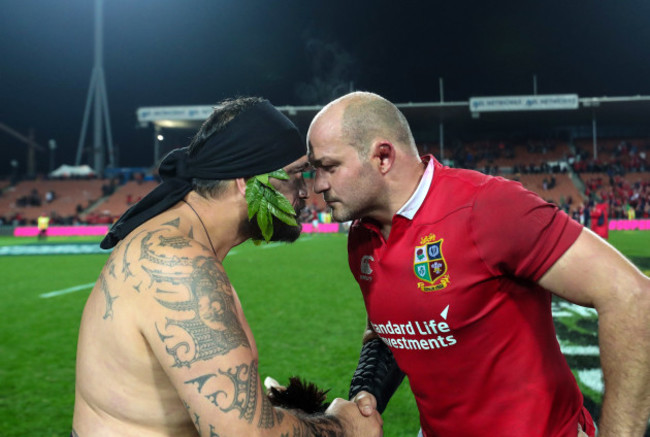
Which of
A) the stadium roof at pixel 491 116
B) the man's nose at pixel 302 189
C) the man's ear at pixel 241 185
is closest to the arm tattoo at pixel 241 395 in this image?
the man's ear at pixel 241 185

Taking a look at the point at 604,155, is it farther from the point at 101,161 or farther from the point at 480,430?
the point at 480,430

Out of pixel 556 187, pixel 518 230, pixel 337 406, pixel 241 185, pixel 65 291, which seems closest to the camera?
pixel 518 230

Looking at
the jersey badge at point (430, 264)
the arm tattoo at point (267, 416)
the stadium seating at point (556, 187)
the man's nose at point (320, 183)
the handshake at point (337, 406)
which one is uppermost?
the man's nose at point (320, 183)

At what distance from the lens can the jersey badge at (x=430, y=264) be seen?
2.12m

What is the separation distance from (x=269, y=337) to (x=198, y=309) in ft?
17.4

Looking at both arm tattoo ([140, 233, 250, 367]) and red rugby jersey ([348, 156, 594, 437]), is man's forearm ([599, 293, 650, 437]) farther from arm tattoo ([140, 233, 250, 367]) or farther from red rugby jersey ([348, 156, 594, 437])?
arm tattoo ([140, 233, 250, 367])

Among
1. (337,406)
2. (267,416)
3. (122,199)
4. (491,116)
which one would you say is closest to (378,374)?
(337,406)

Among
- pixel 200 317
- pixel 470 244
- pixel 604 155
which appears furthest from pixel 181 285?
pixel 604 155

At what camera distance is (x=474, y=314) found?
2.12 metres

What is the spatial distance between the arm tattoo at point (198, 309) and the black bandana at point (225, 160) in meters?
0.39

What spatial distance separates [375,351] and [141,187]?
1772 inches

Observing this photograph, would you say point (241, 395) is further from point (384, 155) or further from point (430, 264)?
point (384, 155)

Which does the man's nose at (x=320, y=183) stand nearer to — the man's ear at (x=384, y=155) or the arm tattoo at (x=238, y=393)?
the man's ear at (x=384, y=155)

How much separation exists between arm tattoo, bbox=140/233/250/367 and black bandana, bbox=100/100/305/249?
389 mm
